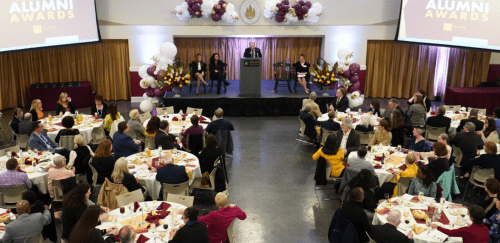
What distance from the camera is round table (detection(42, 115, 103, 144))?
10.2 meters

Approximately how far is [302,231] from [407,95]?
447 inches

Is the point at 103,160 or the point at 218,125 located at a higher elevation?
the point at 218,125

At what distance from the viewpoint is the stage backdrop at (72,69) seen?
15.1 metres

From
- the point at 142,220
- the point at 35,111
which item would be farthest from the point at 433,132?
the point at 35,111

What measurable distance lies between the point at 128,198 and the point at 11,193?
A: 6.69 feet

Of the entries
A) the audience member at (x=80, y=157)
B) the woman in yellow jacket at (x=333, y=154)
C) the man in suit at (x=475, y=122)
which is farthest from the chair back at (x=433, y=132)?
the audience member at (x=80, y=157)

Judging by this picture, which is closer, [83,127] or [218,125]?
[218,125]

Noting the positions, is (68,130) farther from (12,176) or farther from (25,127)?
(12,176)

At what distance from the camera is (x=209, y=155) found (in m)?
8.34

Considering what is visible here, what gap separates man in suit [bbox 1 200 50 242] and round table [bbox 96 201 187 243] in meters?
0.76

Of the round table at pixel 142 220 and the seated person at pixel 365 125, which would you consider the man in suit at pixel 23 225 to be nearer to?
the round table at pixel 142 220

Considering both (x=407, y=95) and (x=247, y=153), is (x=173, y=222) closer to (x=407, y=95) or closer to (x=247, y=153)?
(x=247, y=153)

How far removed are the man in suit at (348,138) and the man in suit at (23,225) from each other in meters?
5.61

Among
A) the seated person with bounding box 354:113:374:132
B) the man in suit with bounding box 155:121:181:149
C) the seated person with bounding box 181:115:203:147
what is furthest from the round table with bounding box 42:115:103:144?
the seated person with bounding box 354:113:374:132
